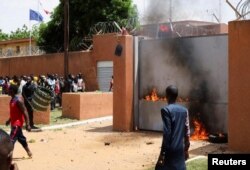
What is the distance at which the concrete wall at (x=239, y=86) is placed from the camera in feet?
29.3

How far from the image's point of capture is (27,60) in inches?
1072

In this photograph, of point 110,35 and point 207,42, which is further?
point 110,35

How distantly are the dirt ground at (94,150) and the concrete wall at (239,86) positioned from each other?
46cm

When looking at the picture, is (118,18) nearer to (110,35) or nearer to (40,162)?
(110,35)

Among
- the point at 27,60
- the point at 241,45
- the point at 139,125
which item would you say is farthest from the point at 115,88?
the point at 27,60

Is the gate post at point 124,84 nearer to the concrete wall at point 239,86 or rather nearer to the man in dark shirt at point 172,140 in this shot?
the concrete wall at point 239,86

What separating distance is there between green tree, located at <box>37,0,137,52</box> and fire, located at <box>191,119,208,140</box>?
55.9 ft

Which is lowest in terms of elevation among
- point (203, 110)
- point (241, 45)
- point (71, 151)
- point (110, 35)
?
point (71, 151)

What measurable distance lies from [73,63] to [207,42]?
46.0 ft

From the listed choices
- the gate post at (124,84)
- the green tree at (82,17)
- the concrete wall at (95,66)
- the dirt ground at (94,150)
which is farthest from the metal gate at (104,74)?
the gate post at (124,84)

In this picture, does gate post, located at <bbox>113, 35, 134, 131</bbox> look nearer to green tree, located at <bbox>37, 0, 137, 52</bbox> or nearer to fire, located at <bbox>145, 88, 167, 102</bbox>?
fire, located at <bbox>145, 88, 167, 102</bbox>

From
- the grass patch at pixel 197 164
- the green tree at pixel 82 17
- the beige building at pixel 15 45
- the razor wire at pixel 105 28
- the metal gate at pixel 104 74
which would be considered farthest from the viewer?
the beige building at pixel 15 45

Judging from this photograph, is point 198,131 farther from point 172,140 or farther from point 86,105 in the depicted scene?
point 172,140

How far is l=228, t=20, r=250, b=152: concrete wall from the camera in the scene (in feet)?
29.3
